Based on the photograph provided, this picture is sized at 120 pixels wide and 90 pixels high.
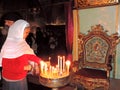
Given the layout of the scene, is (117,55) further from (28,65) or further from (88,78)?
(28,65)

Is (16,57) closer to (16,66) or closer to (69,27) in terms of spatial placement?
(16,66)

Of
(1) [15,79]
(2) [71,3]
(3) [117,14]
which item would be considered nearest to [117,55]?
(3) [117,14]

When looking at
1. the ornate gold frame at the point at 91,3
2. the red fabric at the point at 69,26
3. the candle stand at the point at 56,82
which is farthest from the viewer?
the red fabric at the point at 69,26

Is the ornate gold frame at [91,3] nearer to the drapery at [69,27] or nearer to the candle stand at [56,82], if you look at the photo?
the drapery at [69,27]

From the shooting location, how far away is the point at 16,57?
221cm

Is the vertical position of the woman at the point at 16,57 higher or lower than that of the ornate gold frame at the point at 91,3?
lower

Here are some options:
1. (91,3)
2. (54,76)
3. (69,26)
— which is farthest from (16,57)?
(69,26)

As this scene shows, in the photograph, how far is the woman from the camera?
221 cm

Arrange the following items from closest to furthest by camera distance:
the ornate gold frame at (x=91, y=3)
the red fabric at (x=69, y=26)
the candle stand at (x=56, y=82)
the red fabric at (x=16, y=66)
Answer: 1. the candle stand at (x=56, y=82)
2. the red fabric at (x=16, y=66)
3. the ornate gold frame at (x=91, y=3)
4. the red fabric at (x=69, y=26)

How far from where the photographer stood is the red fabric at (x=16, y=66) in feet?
7.26

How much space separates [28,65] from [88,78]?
5.21 ft

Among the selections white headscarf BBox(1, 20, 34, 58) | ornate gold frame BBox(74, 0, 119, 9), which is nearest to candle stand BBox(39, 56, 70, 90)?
white headscarf BBox(1, 20, 34, 58)

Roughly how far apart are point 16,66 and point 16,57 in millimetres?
104

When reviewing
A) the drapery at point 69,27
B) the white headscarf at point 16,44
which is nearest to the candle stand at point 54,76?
the white headscarf at point 16,44
